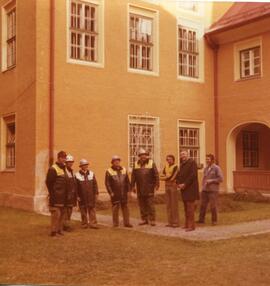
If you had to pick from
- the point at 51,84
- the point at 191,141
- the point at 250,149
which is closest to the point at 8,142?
the point at 51,84

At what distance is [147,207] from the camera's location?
12.5 m

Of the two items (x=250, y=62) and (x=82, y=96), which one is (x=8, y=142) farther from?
(x=250, y=62)

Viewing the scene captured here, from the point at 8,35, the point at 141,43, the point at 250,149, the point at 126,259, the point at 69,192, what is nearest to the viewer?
the point at 126,259

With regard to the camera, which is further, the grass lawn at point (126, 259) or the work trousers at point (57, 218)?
the work trousers at point (57, 218)

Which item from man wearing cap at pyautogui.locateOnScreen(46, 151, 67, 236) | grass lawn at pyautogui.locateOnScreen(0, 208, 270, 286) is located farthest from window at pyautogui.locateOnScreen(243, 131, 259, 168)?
man wearing cap at pyautogui.locateOnScreen(46, 151, 67, 236)

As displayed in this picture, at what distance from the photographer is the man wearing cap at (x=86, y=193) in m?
11.8

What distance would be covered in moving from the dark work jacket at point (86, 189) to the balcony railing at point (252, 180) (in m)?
9.10

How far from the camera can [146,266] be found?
25.4 ft

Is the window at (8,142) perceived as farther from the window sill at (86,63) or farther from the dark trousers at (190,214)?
the dark trousers at (190,214)

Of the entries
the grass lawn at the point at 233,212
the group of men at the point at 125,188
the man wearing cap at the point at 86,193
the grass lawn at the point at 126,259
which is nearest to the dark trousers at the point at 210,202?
the group of men at the point at 125,188

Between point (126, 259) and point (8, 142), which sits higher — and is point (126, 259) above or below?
below

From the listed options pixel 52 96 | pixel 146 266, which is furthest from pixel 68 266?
pixel 52 96

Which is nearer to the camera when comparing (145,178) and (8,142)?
(145,178)

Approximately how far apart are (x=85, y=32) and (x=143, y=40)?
7.76ft
